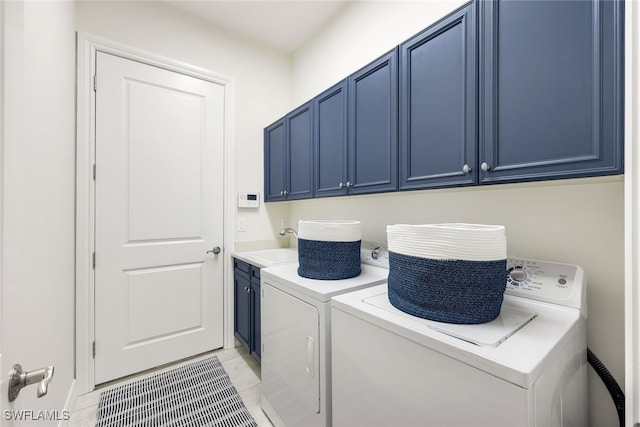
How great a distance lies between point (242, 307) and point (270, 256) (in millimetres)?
478

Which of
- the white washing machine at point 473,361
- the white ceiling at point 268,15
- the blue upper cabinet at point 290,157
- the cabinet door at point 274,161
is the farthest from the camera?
the cabinet door at point 274,161

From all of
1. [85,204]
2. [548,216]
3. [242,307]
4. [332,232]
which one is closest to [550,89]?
[548,216]

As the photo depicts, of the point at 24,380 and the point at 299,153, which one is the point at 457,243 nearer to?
the point at 24,380

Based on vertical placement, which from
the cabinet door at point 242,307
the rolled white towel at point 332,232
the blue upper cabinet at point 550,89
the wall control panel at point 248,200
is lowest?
the cabinet door at point 242,307

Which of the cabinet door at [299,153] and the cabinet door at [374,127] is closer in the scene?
the cabinet door at [374,127]

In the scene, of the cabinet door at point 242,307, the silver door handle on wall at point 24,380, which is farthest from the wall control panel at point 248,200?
the silver door handle on wall at point 24,380

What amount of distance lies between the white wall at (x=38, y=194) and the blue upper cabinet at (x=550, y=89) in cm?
134

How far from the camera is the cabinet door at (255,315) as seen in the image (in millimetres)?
1971

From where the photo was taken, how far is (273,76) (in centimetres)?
273

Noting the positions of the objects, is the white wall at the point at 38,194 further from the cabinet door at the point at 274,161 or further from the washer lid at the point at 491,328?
the cabinet door at the point at 274,161

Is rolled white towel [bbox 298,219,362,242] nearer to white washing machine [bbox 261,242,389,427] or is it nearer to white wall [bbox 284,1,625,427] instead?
white washing machine [bbox 261,242,389,427]

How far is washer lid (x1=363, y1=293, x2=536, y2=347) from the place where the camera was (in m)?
0.76

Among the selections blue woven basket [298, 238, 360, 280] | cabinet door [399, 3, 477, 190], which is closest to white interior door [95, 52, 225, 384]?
blue woven basket [298, 238, 360, 280]

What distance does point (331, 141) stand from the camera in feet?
5.92
